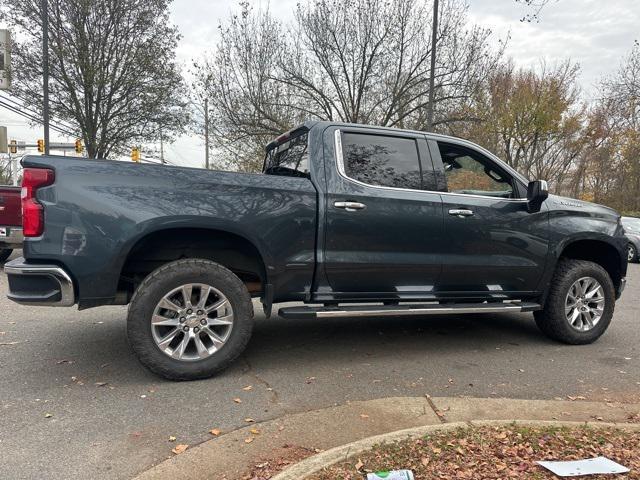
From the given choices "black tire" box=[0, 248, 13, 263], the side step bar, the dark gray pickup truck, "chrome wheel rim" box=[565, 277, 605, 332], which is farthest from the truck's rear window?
"black tire" box=[0, 248, 13, 263]

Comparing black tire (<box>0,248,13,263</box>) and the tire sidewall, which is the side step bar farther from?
black tire (<box>0,248,13,263</box>)

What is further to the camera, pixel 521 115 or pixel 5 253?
pixel 521 115

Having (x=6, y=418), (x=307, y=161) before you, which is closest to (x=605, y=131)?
(x=307, y=161)

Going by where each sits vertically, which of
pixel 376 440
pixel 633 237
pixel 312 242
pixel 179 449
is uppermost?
pixel 312 242

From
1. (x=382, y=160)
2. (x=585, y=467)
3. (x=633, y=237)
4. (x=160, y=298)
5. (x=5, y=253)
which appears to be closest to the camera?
(x=585, y=467)

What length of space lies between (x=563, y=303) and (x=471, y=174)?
1.60 metres

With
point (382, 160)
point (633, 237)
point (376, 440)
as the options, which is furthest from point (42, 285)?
point (633, 237)

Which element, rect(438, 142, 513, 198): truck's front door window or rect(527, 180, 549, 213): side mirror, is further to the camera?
rect(438, 142, 513, 198): truck's front door window

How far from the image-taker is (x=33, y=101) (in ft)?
55.3

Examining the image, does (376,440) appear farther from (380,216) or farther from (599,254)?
(599,254)

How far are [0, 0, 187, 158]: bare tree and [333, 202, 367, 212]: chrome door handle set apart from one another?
15.4 metres

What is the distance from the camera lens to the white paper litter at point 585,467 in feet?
8.20

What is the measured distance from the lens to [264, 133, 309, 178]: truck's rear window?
14.6ft

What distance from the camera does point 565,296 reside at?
5.03 metres
